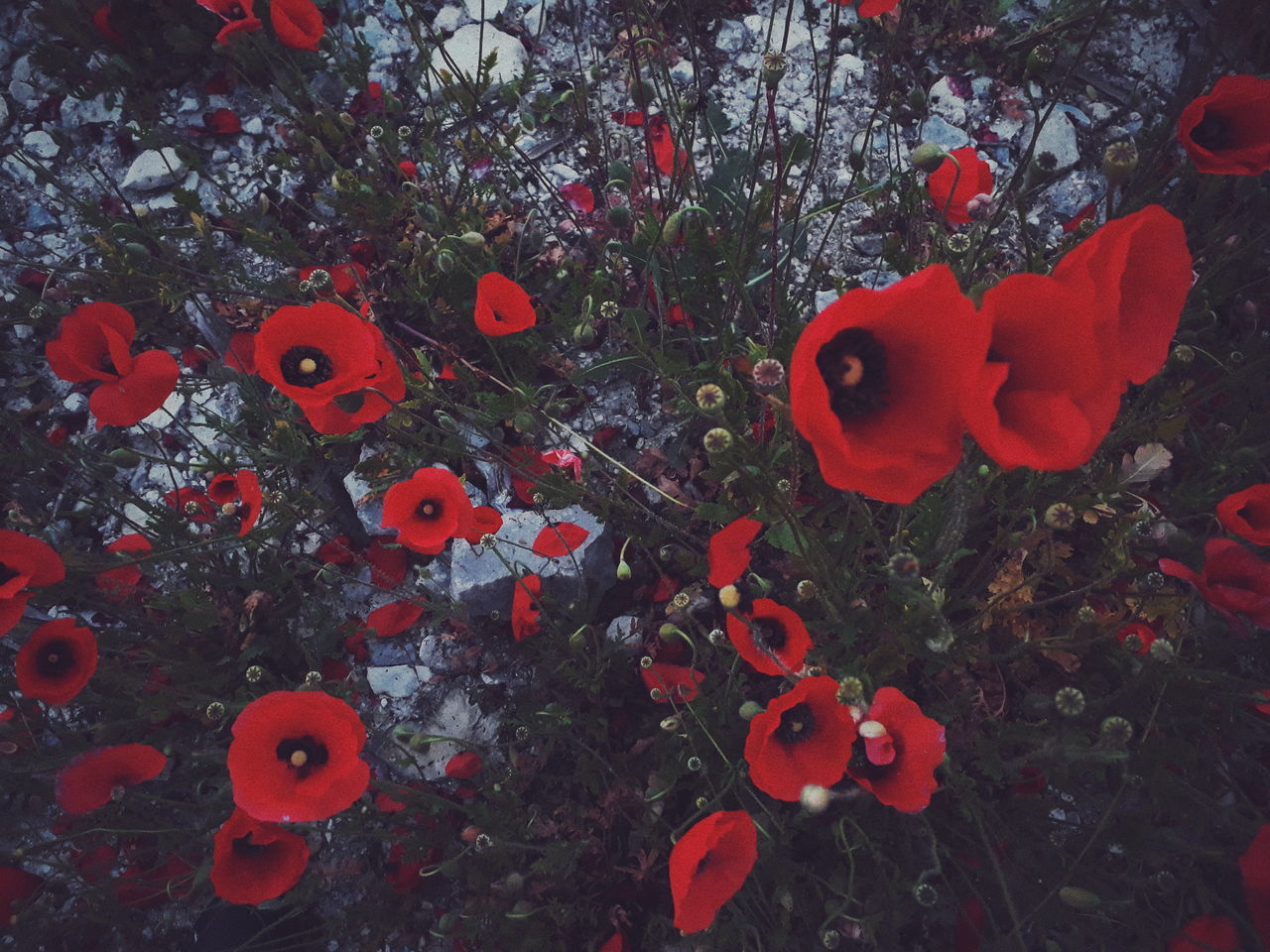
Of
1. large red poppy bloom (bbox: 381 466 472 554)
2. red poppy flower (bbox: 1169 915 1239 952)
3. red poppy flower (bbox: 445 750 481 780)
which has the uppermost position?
large red poppy bloom (bbox: 381 466 472 554)

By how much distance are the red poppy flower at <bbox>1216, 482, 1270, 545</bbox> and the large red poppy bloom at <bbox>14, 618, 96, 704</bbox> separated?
317 cm

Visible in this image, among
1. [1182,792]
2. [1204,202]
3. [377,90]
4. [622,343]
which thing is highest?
[377,90]

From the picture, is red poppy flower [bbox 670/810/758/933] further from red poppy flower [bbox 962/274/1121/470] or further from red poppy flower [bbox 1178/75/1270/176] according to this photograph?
red poppy flower [bbox 1178/75/1270/176]

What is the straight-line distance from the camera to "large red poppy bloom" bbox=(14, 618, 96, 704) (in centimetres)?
211

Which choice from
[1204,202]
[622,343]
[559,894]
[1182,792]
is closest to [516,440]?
[622,343]

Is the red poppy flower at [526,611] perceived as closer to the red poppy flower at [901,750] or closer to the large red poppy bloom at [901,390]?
the red poppy flower at [901,750]

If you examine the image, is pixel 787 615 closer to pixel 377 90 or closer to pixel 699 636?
pixel 699 636

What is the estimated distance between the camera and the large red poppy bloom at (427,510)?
7.79 feet

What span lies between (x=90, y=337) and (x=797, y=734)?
2.65 meters

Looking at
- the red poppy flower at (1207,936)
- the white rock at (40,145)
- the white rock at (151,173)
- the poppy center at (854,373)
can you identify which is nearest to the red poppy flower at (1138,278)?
the poppy center at (854,373)

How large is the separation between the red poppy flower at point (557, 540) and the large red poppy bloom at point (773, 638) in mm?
867

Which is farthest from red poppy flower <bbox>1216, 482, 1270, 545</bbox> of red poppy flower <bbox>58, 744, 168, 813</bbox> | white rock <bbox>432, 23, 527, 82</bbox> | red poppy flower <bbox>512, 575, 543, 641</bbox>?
white rock <bbox>432, 23, 527, 82</bbox>

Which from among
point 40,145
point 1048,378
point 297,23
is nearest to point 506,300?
point 297,23

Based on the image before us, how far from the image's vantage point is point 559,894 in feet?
8.12
